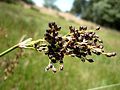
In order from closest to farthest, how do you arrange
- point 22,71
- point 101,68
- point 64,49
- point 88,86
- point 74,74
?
point 64,49
point 22,71
point 88,86
point 74,74
point 101,68

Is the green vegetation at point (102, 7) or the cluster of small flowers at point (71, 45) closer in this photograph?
the cluster of small flowers at point (71, 45)

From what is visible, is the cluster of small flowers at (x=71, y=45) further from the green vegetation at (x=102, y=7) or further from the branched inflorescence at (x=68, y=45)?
the green vegetation at (x=102, y=7)

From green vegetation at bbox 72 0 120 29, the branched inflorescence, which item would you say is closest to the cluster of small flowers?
the branched inflorescence

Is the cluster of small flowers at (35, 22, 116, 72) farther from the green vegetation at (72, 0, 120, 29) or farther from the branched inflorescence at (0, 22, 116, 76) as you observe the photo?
the green vegetation at (72, 0, 120, 29)

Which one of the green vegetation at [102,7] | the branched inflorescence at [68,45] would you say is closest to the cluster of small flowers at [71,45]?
the branched inflorescence at [68,45]

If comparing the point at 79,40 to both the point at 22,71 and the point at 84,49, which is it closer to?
the point at 84,49

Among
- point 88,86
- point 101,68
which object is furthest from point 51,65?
point 101,68

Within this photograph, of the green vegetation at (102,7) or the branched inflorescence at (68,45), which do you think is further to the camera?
the green vegetation at (102,7)

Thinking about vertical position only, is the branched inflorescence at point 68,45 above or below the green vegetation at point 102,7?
below
